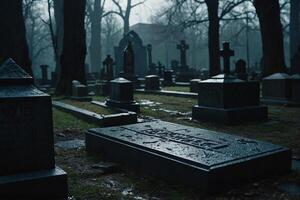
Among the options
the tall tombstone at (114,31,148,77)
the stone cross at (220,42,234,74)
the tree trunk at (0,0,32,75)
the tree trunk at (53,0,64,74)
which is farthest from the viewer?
the tall tombstone at (114,31,148,77)

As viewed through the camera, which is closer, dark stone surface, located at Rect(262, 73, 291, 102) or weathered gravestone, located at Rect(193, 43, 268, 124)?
weathered gravestone, located at Rect(193, 43, 268, 124)

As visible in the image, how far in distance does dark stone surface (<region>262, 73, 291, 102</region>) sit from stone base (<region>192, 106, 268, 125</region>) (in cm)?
266

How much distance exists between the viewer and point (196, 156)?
411 cm

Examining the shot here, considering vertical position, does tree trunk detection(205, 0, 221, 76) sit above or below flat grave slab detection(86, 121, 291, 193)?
above

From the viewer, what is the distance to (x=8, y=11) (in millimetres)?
11648

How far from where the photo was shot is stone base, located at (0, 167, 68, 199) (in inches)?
137

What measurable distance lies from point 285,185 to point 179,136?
161cm

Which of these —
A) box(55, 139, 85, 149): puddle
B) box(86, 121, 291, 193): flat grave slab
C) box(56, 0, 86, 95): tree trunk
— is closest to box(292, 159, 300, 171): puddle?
box(86, 121, 291, 193): flat grave slab

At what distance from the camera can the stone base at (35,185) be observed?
3.48 metres

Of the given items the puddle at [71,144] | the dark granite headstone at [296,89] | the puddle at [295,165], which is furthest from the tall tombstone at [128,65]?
the puddle at [295,165]

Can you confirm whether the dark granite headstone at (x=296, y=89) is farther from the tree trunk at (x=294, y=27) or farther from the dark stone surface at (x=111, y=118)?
the tree trunk at (x=294, y=27)

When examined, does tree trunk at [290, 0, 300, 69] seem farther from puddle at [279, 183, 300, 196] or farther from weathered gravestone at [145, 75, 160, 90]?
puddle at [279, 183, 300, 196]

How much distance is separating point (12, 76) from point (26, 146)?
78 cm

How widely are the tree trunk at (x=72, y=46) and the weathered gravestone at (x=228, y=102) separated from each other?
866 cm
